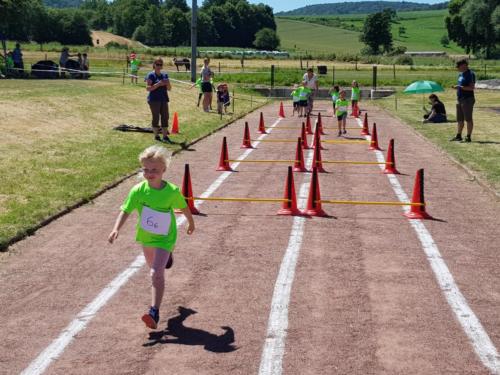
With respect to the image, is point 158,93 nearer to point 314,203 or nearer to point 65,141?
point 65,141

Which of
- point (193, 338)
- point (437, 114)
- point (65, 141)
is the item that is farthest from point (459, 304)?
point (437, 114)

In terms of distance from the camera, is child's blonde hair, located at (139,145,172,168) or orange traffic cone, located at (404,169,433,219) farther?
orange traffic cone, located at (404,169,433,219)

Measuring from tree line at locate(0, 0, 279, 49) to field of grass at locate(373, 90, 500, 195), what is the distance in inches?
3377

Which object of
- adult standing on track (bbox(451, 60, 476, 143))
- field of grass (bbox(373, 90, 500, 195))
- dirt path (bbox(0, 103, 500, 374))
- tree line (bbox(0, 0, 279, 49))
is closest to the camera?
dirt path (bbox(0, 103, 500, 374))

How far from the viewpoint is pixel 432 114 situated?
2923 cm

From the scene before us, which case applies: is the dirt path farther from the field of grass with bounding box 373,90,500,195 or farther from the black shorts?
the black shorts

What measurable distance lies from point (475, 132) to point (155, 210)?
19.8m

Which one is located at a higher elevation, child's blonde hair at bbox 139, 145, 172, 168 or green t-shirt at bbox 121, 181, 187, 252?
child's blonde hair at bbox 139, 145, 172, 168

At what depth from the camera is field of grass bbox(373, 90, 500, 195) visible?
17.4 meters

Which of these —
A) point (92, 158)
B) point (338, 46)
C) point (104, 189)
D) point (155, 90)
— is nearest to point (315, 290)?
point (104, 189)

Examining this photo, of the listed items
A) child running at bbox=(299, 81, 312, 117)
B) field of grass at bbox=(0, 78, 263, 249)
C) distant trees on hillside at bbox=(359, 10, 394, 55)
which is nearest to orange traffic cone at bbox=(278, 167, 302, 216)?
field of grass at bbox=(0, 78, 263, 249)

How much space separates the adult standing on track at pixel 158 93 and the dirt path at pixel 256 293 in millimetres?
7307

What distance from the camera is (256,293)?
819 centimetres

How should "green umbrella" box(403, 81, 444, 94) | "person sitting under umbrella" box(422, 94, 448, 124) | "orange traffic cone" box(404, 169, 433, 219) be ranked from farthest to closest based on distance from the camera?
"green umbrella" box(403, 81, 444, 94), "person sitting under umbrella" box(422, 94, 448, 124), "orange traffic cone" box(404, 169, 433, 219)
